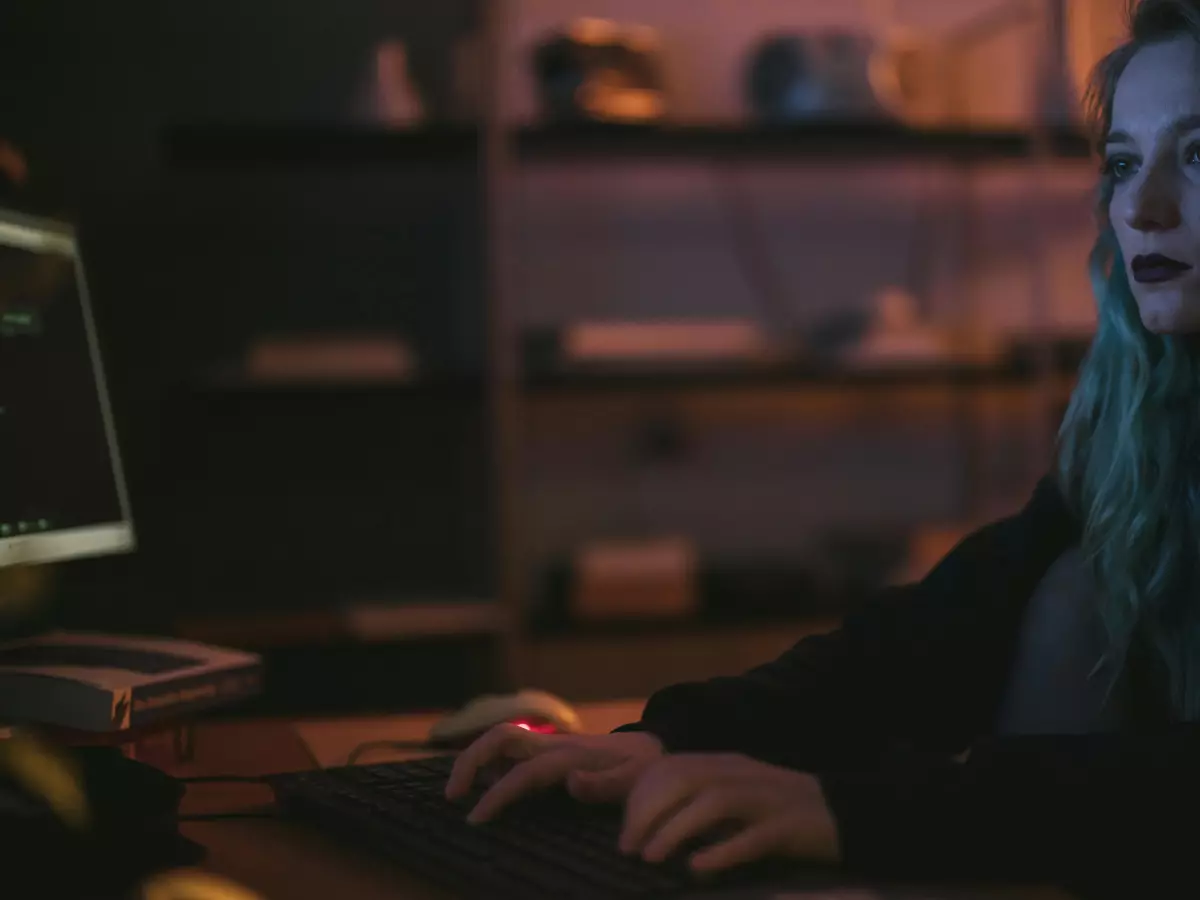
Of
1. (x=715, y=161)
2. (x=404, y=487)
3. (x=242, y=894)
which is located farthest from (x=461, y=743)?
(x=715, y=161)

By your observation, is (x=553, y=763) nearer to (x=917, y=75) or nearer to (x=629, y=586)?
(x=629, y=586)

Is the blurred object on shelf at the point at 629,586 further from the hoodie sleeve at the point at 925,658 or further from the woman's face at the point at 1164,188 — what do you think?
the woman's face at the point at 1164,188

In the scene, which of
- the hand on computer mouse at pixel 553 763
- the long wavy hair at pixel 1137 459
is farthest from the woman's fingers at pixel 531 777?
the long wavy hair at pixel 1137 459

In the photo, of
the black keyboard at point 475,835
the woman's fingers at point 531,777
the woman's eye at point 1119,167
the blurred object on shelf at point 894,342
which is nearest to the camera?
the black keyboard at point 475,835

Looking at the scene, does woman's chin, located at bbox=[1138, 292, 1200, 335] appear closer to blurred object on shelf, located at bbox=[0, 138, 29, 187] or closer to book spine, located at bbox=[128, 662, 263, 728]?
book spine, located at bbox=[128, 662, 263, 728]

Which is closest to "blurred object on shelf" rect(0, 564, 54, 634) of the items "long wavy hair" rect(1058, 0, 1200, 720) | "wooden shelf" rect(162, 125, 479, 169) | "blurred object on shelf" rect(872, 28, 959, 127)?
"long wavy hair" rect(1058, 0, 1200, 720)

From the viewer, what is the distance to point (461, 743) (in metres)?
1.09

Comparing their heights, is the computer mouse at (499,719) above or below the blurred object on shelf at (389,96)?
below

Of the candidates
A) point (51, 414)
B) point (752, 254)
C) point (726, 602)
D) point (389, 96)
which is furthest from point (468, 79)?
point (51, 414)

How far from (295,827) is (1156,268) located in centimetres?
71

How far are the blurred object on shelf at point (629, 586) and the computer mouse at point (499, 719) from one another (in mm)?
1374

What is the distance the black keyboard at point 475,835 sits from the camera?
64cm

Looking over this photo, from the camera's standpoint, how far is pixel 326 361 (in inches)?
94.7

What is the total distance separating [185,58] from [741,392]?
1.27 metres
